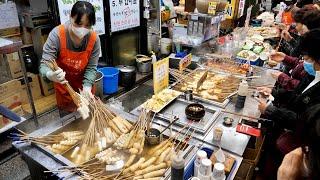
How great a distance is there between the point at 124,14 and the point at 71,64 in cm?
332

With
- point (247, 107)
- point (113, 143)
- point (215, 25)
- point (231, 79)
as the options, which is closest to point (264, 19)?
point (215, 25)

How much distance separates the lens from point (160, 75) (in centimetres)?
320

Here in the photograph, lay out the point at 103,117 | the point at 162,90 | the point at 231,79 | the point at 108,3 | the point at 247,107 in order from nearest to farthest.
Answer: the point at 103,117 → the point at 247,107 → the point at 162,90 → the point at 231,79 → the point at 108,3

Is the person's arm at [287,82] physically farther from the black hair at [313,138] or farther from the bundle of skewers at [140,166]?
the black hair at [313,138]

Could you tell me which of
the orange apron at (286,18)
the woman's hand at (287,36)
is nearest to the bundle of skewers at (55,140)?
the woman's hand at (287,36)

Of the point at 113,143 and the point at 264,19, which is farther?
the point at 264,19

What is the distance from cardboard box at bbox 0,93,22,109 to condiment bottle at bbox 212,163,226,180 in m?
3.82

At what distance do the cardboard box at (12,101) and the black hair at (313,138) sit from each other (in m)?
4.46

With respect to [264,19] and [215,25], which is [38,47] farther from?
[264,19]

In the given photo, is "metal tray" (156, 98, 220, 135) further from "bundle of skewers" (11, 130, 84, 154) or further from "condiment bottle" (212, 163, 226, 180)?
"bundle of skewers" (11, 130, 84, 154)

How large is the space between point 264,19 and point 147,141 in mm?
7155

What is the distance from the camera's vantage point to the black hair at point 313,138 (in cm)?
123

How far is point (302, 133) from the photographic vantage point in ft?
4.40

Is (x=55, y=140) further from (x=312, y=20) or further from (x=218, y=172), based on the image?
(x=312, y=20)
